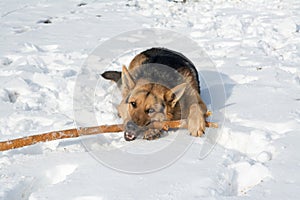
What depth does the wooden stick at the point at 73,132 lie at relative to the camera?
11.2ft

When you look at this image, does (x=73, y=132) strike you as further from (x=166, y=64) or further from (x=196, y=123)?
(x=166, y=64)

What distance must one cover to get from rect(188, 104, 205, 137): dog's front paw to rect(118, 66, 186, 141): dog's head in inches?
10.1

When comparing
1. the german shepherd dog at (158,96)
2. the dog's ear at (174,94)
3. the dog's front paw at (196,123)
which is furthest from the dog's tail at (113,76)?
the dog's front paw at (196,123)

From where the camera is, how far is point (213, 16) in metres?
9.05

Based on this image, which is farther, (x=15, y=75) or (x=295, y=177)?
(x=15, y=75)

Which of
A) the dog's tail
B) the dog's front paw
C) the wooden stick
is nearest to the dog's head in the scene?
the wooden stick

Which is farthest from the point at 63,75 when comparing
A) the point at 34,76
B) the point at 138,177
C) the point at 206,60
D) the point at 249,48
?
the point at 249,48

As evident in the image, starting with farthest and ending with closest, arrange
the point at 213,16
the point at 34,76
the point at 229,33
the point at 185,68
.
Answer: the point at 213,16 → the point at 229,33 → the point at 34,76 → the point at 185,68

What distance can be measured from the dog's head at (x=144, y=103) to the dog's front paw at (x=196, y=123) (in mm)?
257

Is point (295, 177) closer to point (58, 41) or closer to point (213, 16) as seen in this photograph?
point (58, 41)

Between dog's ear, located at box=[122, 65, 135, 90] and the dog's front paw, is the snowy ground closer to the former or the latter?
the dog's front paw

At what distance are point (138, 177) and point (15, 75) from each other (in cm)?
332

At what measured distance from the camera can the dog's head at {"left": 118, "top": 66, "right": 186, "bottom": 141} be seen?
12.5ft

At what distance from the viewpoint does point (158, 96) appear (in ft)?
13.5
